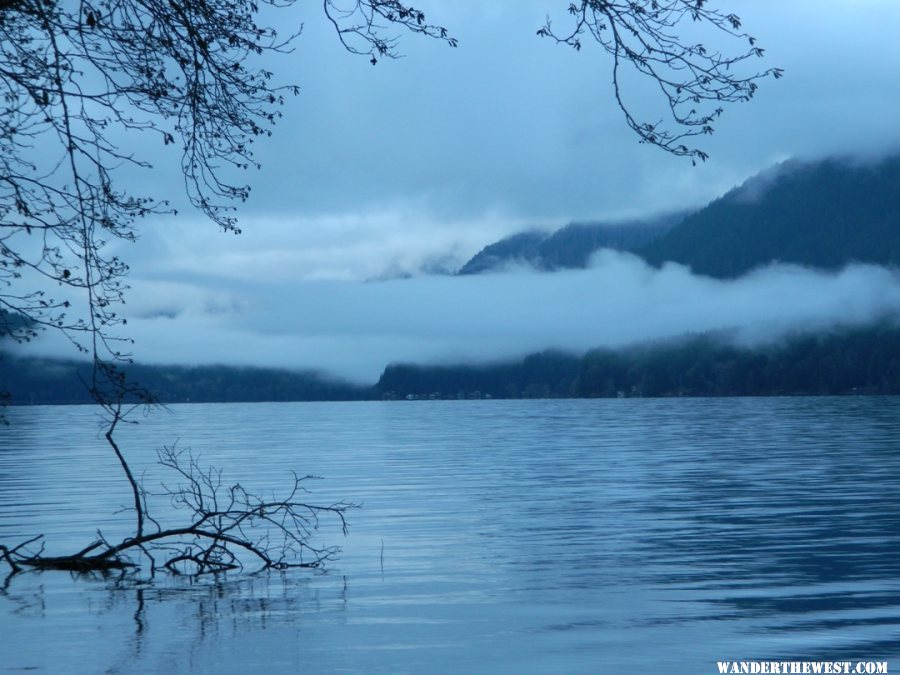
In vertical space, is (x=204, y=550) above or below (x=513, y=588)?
above

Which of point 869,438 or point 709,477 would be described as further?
point 869,438

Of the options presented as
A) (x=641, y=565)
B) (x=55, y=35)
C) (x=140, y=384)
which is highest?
(x=55, y=35)

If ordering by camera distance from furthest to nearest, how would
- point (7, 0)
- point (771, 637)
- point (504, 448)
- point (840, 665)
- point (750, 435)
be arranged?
point (750, 435) → point (504, 448) → point (771, 637) → point (840, 665) → point (7, 0)

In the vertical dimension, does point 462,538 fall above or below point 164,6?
below

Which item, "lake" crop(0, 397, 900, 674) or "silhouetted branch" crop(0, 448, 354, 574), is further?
"silhouetted branch" crop(0, 448, 354, 574)

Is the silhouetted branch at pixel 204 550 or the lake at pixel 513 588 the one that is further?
the silhouetted branch at pixel 204 550

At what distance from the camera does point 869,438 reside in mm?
69875

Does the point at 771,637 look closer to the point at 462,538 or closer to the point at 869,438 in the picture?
the point at 462,538

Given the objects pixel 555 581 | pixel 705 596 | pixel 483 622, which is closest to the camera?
pixel 483 622

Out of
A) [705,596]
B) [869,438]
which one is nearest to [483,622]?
[705,596]

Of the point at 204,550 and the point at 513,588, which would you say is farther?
the point at 204,550

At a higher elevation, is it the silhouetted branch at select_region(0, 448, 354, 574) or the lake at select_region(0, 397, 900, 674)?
the silhouetted branch at select_region(0, 448, 354, 574)

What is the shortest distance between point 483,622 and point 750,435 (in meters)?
66.8

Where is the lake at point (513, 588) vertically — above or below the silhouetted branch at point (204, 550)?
below
